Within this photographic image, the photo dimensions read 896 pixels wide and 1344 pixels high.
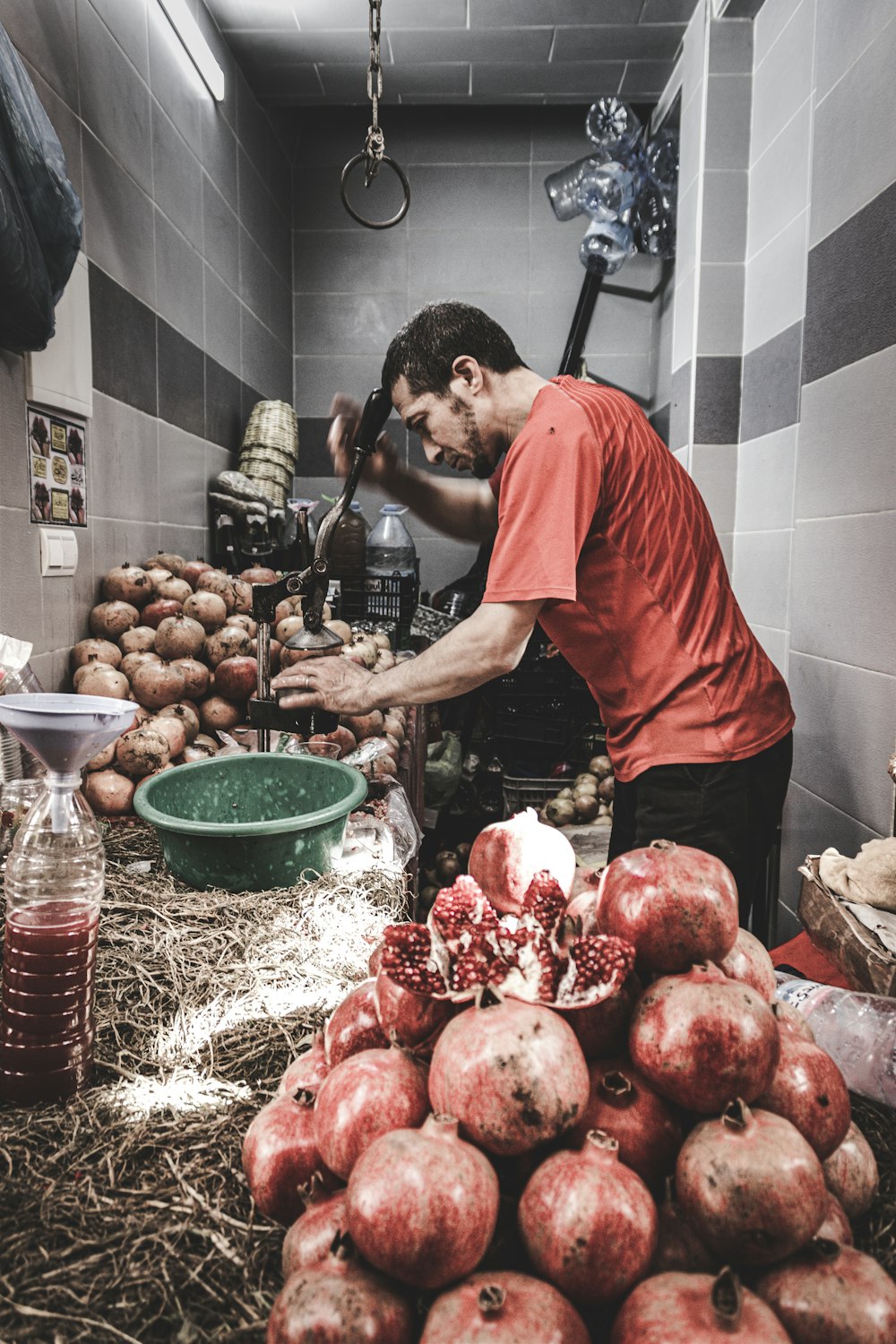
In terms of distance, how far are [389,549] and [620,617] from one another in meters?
2.54

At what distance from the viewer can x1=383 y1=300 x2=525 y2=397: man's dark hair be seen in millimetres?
1802

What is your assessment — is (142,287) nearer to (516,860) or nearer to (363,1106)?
(516,860)

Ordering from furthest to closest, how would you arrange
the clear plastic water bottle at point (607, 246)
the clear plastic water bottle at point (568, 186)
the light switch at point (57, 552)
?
the clear plastic water bottle at point (568, 186)
the clear plastic water bottle at point (607, 246)
the light switch at point (57, 552)

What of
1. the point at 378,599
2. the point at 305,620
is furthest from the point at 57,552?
the point at 378,599

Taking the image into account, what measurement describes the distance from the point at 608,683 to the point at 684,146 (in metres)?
3.27

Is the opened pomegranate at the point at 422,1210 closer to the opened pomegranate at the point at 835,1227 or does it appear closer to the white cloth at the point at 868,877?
the opened pomegranate at the point at 835,1227

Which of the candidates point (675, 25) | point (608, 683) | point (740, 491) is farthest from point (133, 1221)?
point (675, 25)

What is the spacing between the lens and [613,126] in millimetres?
4258

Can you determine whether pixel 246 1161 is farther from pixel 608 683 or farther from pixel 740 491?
pixel 740 491

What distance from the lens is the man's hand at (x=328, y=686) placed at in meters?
1.78

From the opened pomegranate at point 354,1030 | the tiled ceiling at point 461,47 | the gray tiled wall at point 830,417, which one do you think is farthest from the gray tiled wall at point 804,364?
the opened pomegranate at point 354,1030

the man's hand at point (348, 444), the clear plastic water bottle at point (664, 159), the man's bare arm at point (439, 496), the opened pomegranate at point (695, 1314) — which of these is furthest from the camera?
the clear plastic water bottle at point (664, 159)

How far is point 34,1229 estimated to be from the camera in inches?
29.5

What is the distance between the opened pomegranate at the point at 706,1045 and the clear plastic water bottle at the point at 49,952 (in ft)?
2.15
